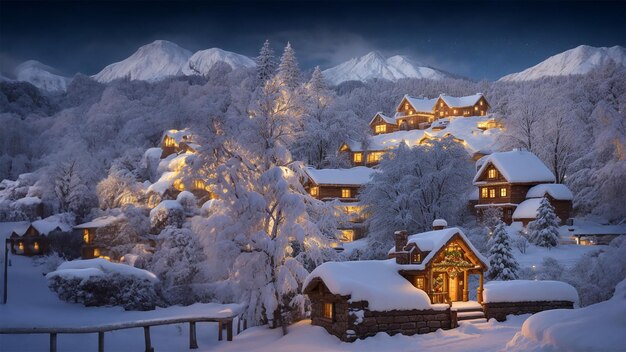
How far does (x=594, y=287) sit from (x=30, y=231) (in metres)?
51.4

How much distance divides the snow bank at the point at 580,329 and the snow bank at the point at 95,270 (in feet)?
97.3

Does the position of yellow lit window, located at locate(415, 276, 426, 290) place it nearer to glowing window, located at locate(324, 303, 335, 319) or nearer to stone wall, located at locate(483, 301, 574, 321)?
stone wall, located at locate(483, 301, 574, 321)

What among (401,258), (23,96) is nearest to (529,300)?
(401,258)

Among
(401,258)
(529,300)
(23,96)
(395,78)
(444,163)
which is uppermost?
(395,78)

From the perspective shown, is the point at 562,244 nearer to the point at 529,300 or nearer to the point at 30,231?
the point at 529,300

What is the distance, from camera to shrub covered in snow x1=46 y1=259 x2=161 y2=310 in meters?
35.3

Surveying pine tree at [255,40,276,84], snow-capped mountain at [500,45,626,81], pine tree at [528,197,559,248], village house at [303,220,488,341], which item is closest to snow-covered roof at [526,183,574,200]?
pine tree at [528,197,559,248]

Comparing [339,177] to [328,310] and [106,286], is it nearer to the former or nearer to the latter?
[106,286]

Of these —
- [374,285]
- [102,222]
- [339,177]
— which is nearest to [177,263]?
[102,222]

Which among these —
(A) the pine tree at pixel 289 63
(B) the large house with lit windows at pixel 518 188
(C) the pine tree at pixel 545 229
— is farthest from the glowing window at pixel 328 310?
(A) the pine tree at pixel 289 63

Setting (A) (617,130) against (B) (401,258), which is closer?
(B) (401,258)

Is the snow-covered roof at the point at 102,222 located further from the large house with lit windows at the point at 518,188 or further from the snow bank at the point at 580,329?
the snow bank at the point at 580,329

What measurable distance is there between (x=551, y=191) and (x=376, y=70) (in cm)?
8664

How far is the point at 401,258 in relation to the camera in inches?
961
